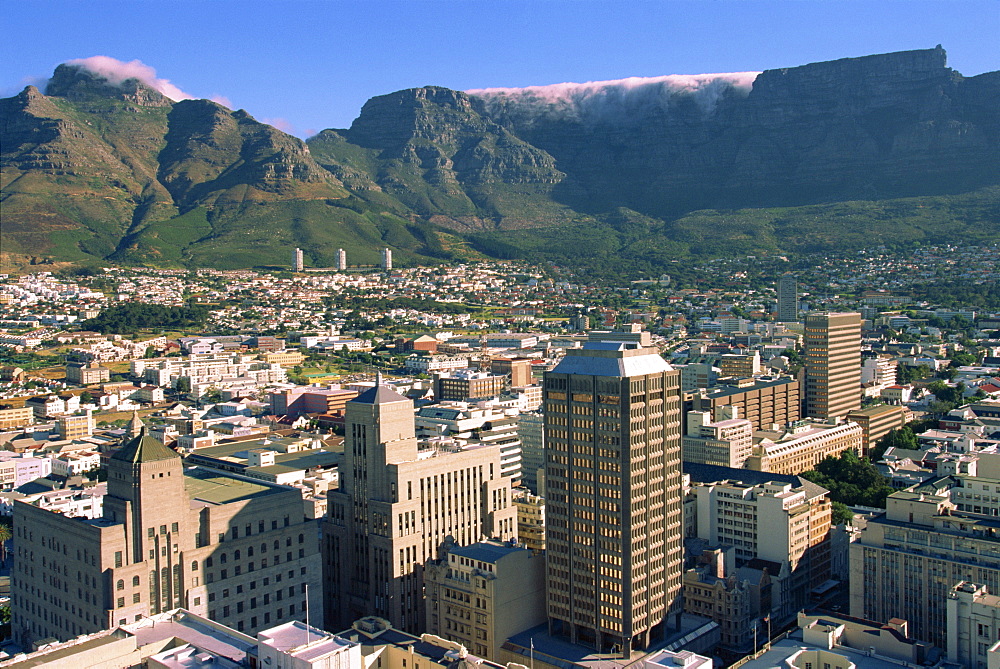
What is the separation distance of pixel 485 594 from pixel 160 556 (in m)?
13.5

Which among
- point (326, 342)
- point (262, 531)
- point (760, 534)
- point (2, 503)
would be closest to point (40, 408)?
point (2, 503)

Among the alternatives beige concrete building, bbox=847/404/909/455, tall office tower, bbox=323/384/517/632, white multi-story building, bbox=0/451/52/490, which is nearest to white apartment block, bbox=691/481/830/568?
tall office tower, bbox=323/384/517/632

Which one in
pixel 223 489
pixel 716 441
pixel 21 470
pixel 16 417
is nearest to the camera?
pixel 223 489

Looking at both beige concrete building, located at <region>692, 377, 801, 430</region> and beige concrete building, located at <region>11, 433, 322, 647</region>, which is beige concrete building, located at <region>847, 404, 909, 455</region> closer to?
beige concrete building, located at <region>692, 377, 801, 430</region>

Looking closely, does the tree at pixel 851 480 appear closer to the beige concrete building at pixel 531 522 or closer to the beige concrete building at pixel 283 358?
the beige concrete building at pixel 531 522

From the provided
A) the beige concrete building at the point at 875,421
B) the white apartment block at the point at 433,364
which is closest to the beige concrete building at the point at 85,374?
the white apartment block at the point at 433,364

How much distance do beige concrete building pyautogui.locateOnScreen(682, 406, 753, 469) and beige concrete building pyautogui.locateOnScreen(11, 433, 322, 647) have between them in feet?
120

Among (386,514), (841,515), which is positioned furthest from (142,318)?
(386,514)

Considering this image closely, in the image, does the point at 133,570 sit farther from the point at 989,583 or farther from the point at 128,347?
the point at 128,347

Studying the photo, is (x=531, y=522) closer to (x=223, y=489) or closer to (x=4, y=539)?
(x=223, y=489)

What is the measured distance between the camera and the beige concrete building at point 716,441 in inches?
2916

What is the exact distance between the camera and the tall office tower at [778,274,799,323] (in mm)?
180875

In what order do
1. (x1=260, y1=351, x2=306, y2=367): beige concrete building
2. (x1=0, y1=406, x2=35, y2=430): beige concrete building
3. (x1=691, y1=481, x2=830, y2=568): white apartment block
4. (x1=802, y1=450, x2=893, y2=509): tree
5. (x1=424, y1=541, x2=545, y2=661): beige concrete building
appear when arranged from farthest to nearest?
(x1=260, y1=351, x2=306, y2=367): beige concrete building
(x1=0, y1=406, x2=35, y2=430): beige concrete building
(x1=802, y1=450, x2=893, y2=509): tree
(x1=691, y1=481, x2=830, y2=568): white apartment block
(x1=424, y1=541, x2=545, y2=661): beige concrete building

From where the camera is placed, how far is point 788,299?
183 meters
